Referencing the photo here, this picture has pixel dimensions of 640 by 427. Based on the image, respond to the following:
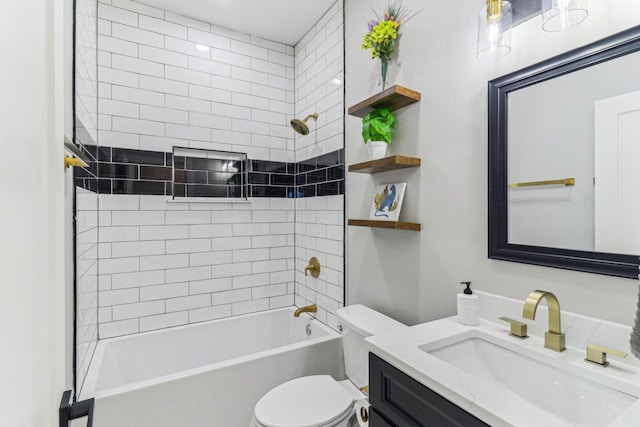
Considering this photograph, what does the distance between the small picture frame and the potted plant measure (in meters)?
0.20

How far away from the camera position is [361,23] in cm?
202

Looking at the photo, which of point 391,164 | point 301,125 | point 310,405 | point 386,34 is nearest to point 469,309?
point 391,164

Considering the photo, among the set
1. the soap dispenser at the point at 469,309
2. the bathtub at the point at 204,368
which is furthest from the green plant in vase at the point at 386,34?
the bathtub at the point at 204,368

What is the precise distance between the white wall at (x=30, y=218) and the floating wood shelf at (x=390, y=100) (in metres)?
1.32

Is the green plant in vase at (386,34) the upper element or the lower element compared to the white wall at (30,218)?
upper

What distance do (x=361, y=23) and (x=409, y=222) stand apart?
1340mm

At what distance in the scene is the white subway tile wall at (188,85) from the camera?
2209 millimetres

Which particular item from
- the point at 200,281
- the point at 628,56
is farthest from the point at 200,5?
the point at 628,56

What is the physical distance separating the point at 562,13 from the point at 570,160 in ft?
1.58

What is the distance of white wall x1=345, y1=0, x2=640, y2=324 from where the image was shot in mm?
1015

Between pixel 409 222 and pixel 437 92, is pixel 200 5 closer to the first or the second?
pixel 437 92

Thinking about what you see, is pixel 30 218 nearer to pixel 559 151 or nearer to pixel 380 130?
pixel 559 151

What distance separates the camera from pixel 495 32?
1.22 m

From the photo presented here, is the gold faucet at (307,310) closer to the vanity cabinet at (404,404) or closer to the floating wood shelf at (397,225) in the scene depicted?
the floating wood shelf at (397,225)
